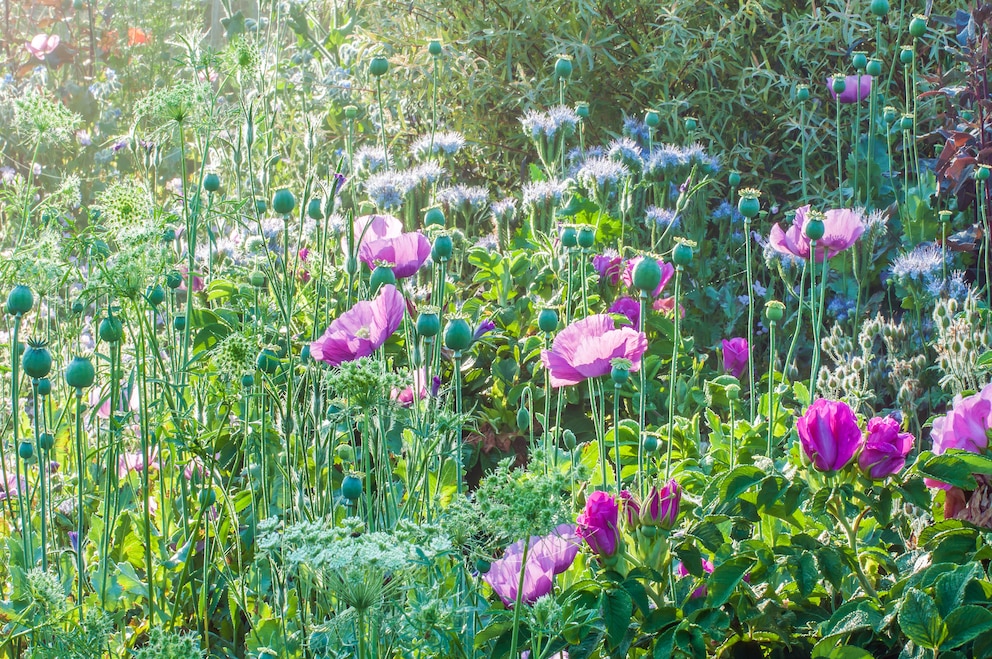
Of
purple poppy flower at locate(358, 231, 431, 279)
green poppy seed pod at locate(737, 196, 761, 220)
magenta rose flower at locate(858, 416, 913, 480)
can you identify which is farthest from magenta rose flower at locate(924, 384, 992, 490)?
purple poppy flower at locate(358, 231, 431, 279)

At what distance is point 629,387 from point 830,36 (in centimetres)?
166

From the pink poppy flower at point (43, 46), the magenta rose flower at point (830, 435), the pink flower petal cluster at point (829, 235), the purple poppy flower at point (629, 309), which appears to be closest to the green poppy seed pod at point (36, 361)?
the magenta rose flower at point (830, 435)

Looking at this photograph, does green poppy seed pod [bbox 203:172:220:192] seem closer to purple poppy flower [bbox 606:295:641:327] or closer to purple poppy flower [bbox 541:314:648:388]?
purple poppy flower [bbox 541:314:648:388]

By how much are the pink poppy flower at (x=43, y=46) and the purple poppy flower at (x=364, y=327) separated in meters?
4.56

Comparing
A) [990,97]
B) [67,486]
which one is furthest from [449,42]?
[67,486]

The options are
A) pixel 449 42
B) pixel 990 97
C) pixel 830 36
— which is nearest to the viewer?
pixel 990 97

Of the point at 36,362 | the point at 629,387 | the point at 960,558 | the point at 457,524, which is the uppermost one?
the point at 36,362

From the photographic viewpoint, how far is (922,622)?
1.05 m

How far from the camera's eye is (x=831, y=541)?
1347 millimetres

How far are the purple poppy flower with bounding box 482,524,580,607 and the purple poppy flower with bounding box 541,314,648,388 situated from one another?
0.21 meters

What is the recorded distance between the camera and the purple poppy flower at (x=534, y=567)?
1.18m

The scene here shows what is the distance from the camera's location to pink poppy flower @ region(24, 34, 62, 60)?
5230 millimetres

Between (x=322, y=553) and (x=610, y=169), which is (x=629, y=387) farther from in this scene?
(x=322, y=553)

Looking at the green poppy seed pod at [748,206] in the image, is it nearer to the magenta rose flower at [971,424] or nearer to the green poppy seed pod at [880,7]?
the magenta rose flower at [971,424]
